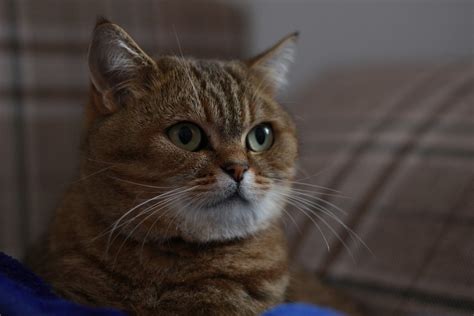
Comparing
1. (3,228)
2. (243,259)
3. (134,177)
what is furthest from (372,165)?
(3,228)

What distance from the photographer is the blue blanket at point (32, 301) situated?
79cm

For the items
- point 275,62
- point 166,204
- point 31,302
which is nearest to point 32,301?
point 31,302

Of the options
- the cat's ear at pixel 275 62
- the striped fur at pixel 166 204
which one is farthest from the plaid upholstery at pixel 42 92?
the striped fur at pixel 166 204

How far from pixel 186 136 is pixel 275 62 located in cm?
31

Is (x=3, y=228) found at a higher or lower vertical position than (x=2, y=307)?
lower

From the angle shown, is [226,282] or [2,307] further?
[226,282]

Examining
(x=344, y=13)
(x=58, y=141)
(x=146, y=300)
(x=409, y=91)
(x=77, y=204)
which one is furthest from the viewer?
(x=344, y=13)

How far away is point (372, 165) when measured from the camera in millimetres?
1499

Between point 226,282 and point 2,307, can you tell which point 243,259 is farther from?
point 2,307

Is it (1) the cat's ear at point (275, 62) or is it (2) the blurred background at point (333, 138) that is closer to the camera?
(1) the cat's ear at point (275, 62)

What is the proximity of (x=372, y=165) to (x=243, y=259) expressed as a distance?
625 millimetres

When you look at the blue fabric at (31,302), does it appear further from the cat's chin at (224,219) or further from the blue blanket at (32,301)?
the cat's chin at (224,219)

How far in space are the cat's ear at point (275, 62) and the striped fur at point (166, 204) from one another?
104mm

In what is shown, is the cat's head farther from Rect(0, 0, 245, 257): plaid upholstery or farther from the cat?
Rect(0, 0, 245, 257): plaid upholstery
